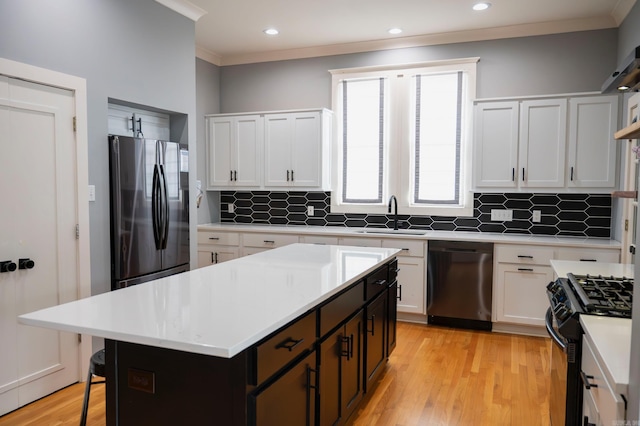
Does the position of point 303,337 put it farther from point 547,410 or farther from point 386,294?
point 547,410

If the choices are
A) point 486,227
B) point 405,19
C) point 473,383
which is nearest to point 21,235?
point 473,383

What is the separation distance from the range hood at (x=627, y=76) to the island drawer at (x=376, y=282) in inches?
66.5

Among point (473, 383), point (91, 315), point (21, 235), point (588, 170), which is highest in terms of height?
point (588, 170)

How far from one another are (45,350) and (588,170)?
14.9 feet

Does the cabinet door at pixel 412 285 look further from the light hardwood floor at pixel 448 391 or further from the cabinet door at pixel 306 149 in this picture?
the cabinet door at pixel 306 149

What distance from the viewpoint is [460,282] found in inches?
172

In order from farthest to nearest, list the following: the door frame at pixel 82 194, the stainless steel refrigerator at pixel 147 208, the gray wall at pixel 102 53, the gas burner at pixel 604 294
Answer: the stainless steel refrigerator at pixel 147 208 → the door frame at pixel 82 194 → the gray wall at pixel 102 53 → the gas burner at pixel 604 294

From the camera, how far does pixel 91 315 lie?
66.3 inches

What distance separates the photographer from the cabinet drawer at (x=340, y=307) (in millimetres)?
2113

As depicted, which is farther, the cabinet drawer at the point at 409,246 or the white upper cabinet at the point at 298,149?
the white upper cabinet at the point at 298,149

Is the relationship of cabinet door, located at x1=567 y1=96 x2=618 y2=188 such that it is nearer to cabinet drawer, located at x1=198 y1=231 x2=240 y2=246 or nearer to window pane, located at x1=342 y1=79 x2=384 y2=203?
window pane, located at x1=342 y1=79 x2=384 y2=203

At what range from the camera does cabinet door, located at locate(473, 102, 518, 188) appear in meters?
4.38

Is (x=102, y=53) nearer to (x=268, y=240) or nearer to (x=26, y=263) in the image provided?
(x=26, y=263)

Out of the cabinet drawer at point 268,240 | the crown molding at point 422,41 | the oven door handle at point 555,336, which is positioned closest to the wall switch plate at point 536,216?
the crown molding at point 422,41
